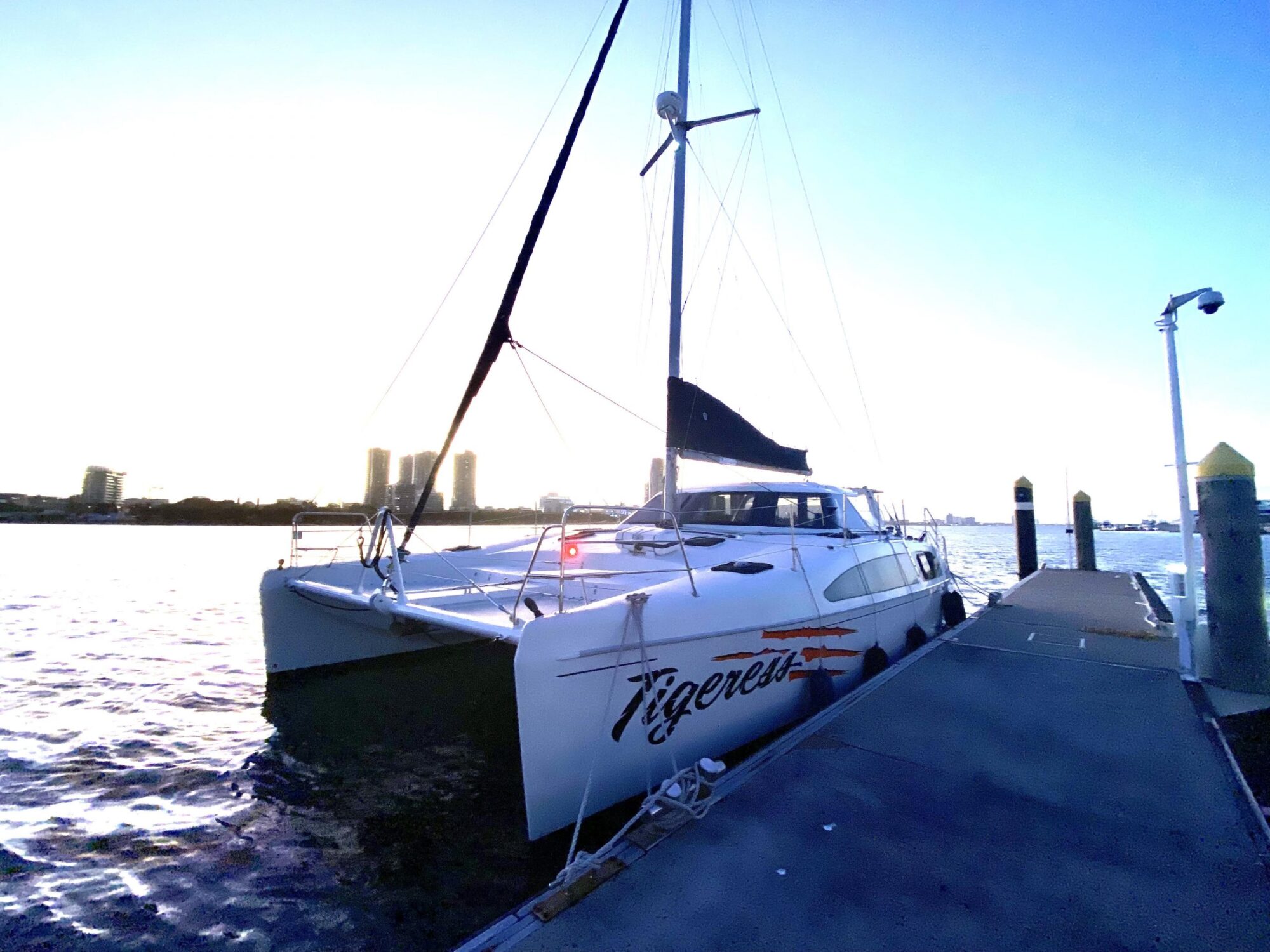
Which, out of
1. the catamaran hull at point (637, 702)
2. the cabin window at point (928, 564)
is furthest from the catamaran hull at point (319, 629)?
Result: the cabin window at point (928, 564)

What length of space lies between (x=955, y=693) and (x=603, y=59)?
7757 millimetres

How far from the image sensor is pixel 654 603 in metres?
3.87

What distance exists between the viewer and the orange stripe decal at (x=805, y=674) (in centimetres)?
496

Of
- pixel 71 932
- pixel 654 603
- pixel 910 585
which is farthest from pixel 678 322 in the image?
pixel 71 932

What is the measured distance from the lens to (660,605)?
3.89 meters

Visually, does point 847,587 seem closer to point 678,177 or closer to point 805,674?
point 805,674

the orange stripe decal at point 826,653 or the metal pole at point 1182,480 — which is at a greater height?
the metal pole at point 1182,480

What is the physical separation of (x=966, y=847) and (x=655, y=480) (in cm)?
602

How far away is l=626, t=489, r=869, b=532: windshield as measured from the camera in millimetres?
7160

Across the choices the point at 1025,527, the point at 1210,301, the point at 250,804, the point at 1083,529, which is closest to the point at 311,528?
the point at 250,804

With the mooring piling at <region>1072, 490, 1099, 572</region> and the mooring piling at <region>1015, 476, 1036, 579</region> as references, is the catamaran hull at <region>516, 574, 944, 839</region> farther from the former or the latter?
the mooring piling at <region>1072, 490, 1099, 572</region>

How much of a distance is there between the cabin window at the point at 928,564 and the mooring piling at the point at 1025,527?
29.1ft

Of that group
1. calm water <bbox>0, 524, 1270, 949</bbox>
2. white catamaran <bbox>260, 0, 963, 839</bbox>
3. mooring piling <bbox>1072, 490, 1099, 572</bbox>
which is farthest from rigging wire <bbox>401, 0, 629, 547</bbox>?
mooring piling <bbox>1072, 490, 1099, 572</bbox>

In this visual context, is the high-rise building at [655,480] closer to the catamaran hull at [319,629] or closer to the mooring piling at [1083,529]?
the catamaran hull at [319,629]
